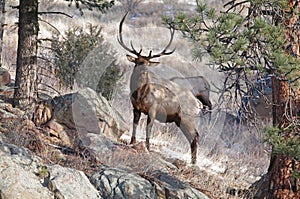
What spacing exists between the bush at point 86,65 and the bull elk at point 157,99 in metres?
4.39

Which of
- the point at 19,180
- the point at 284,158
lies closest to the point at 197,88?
the point at 284,158

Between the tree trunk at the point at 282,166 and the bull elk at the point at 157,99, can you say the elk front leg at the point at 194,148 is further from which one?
the tree trunk at the point at 282,166

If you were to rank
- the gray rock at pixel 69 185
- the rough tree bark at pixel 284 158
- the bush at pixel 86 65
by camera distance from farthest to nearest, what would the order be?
1. the bush at pixel 86 65
2. the rough tree bark at pixel 284 158
3. the gray rock at pixel 69 185

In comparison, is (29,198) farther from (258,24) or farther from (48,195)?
(258,24)

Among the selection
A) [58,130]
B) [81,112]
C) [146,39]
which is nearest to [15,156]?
[58,130]

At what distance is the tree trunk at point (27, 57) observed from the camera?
838 centimetres

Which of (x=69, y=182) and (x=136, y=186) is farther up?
(x=69, y=182)

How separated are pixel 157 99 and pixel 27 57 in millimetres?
2235

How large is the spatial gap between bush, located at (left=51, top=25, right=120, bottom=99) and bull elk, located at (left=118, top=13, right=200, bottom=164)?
4389 mm

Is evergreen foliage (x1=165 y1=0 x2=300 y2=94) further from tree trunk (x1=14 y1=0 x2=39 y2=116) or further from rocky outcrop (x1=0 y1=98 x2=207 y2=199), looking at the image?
tree trunk (x1=14 y1=0 x2=39 y2=116)

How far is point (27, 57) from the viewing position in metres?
8.48

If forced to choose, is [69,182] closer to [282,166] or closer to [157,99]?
[282,166]

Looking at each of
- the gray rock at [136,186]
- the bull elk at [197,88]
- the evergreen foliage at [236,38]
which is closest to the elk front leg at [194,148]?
the bull elk at [197,88]

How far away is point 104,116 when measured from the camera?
32.1 feet
